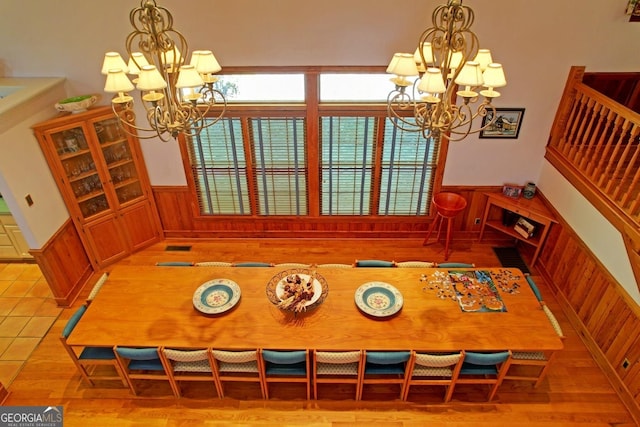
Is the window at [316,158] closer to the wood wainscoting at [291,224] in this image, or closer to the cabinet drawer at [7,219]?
the wood wainscoting at [291,224]

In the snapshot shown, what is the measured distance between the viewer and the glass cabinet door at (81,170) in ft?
14.8

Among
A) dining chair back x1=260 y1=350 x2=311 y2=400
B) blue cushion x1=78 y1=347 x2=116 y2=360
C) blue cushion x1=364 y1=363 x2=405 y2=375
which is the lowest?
dining chair back x1=260 y1=350 x2=311 y2=400

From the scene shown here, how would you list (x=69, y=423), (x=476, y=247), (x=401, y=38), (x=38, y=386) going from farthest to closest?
(x=476, y=247) < (x=401, y=38) < (x=38, y=386) < (x=69, y=423)

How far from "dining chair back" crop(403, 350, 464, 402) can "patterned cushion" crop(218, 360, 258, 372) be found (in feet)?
4.41

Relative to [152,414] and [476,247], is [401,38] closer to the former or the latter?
[476,247]

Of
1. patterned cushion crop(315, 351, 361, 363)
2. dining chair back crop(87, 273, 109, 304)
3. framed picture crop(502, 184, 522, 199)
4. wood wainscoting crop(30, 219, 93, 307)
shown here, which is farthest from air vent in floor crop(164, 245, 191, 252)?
framed picture crop(502, 184, 522, 199)

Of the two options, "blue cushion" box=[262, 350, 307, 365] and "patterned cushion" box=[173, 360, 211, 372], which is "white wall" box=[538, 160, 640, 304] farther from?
"patterned cushion" box=[173, 360, 211, 372]

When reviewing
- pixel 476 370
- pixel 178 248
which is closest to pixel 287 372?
pixel 476 370

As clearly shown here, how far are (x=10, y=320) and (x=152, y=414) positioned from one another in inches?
89.2

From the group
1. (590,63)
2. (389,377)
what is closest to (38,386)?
(389,377)

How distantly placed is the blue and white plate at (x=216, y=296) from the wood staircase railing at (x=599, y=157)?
11.8ft

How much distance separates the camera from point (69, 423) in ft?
11.9

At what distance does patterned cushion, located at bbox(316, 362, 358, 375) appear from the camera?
354 centimetres

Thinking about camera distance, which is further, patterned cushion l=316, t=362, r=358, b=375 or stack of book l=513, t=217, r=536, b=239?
stack of book l=513, t=217, r=536, b=239
